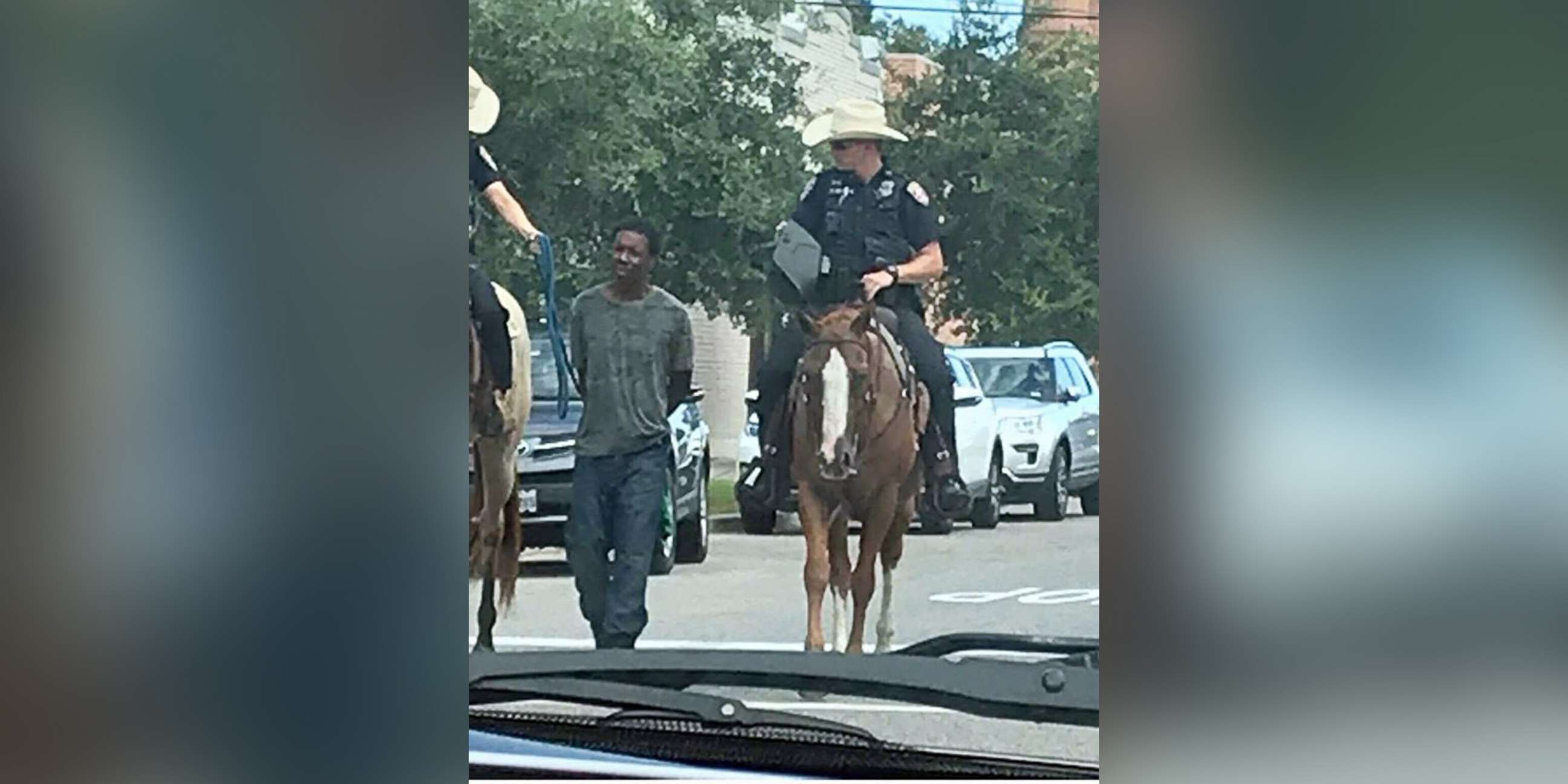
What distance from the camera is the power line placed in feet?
8.74

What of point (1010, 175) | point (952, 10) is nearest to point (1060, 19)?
point (952, 10)

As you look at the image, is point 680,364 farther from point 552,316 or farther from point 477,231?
point 477,231

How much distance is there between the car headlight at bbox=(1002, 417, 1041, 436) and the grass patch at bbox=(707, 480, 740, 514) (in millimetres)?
517

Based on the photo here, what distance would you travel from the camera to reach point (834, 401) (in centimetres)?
299

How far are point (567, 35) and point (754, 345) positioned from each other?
66 centimetres

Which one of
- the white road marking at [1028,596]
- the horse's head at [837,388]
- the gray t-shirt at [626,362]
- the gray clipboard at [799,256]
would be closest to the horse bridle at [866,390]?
the horse's head at [837,388]

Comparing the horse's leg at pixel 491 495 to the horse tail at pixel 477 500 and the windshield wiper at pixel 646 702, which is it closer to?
the horse tail at pixel 477 500

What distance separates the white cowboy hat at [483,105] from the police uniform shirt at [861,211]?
0.59 metres

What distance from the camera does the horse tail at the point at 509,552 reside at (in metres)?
2.71

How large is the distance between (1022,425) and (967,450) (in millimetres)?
118

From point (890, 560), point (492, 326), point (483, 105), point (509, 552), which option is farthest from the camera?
point (890, 560)

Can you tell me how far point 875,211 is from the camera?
9.54 feet
